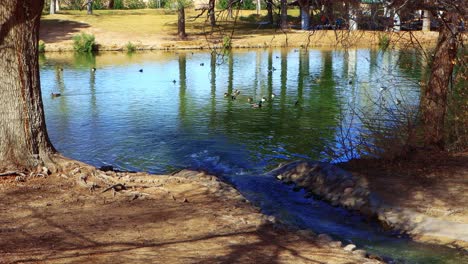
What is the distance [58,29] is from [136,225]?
128ft

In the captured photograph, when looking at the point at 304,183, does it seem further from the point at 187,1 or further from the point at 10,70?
the point at 187,1

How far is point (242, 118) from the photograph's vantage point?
16.9 metres

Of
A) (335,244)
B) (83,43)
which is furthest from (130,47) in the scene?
(335,244)

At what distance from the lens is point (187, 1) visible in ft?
130

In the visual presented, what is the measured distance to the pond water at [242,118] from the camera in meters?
9.20

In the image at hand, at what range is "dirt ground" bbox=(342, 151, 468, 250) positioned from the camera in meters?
7.70

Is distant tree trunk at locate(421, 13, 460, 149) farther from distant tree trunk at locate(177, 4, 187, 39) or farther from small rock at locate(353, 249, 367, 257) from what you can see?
distant tree trunk at locate(177, 4, 187, 39)

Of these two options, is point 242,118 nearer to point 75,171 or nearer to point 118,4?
point 75,171

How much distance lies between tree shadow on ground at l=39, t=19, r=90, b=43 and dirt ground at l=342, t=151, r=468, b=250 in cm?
3363

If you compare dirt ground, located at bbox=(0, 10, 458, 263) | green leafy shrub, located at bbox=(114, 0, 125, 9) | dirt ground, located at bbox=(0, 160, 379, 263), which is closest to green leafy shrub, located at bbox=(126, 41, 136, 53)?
green leafy shrub, located at bbox=(114, 0, 125, 9)

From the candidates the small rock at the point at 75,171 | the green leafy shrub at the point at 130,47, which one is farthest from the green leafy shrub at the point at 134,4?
the small rock at the point at 75,171

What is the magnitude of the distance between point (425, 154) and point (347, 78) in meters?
13.6

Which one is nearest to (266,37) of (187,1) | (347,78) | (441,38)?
(187,1)

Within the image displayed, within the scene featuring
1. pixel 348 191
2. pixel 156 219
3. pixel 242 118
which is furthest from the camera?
pixel 242 118
